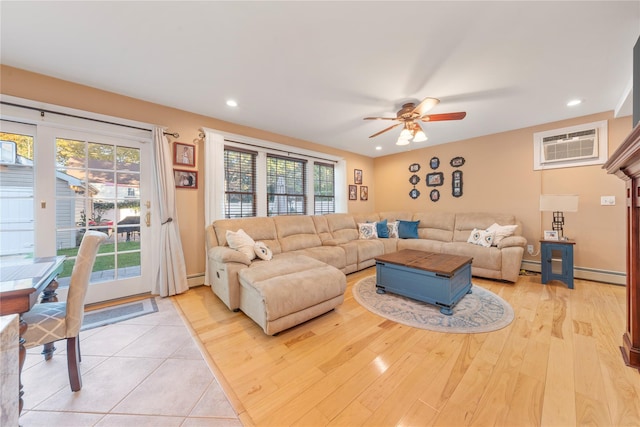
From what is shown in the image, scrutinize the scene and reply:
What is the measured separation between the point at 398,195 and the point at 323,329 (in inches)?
169

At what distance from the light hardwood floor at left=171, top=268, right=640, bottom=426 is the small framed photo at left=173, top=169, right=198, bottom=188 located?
1.76 meters

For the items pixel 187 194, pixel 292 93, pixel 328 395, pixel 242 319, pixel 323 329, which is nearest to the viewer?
pixel 328 395

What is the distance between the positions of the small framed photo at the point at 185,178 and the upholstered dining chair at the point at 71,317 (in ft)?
5.91

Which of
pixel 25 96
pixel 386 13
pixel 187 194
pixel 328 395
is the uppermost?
pixel 386 13

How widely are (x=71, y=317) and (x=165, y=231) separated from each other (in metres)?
1.65

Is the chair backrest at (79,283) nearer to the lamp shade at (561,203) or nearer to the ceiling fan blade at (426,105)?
the ceiling fan blade at (426,105)

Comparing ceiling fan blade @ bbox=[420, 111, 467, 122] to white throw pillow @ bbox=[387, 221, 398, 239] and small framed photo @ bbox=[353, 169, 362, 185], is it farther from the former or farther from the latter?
small framed photo @ bbox=[353, 169, 362, 185]

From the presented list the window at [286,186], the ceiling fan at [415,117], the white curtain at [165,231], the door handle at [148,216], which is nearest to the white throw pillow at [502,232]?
the ceiling fan at [415,117]

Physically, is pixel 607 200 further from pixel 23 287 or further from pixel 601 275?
pixel 23 287

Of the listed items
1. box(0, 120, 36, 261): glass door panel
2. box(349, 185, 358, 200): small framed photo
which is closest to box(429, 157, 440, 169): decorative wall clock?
box(349, 185, 358, 200): small framed photo

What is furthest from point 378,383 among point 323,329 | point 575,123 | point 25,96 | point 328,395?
point 575,123

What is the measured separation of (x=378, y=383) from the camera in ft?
4.90

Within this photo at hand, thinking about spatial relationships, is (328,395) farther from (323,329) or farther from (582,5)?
(582,5)

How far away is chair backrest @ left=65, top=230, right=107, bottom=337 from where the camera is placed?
142 centimetres
